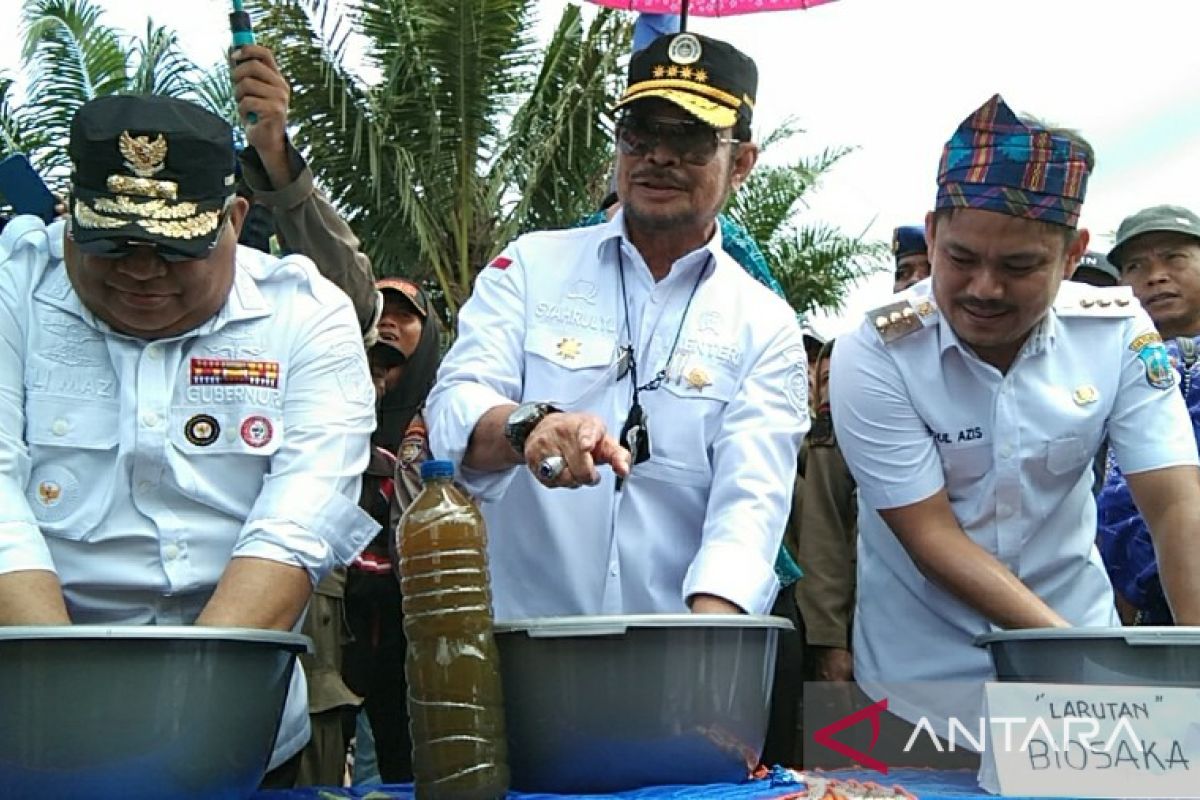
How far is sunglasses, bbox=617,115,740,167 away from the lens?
250cm

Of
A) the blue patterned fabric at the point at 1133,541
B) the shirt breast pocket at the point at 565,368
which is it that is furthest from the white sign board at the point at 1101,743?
the blue patterned fabric at the point at 1133,541

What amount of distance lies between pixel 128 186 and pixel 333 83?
8950 mm

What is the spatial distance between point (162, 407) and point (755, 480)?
93 cm

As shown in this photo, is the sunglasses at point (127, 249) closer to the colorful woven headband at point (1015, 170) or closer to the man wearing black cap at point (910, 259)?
the colorful woven headband at point (1015, 170)

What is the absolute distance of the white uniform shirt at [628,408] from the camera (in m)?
2.34

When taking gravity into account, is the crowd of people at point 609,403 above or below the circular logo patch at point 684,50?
below

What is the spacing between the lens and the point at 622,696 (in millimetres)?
1655

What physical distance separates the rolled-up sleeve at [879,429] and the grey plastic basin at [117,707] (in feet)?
4.43

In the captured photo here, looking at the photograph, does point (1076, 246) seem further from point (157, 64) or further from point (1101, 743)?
point (157, 64)

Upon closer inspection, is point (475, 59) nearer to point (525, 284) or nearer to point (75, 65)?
point (75, 65)

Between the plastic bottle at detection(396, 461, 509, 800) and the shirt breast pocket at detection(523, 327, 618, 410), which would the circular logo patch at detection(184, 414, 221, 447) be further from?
the shirt breast pocket at detection(523, 327, 618, 410)

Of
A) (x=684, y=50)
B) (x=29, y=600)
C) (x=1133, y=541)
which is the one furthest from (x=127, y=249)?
(x=1133, y=541)

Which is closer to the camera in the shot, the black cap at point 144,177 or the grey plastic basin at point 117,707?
the grey plastic basin at point 117,707

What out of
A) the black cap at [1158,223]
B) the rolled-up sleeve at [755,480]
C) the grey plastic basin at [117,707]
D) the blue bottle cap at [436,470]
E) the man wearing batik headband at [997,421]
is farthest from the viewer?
the black cap at [1158,223]
